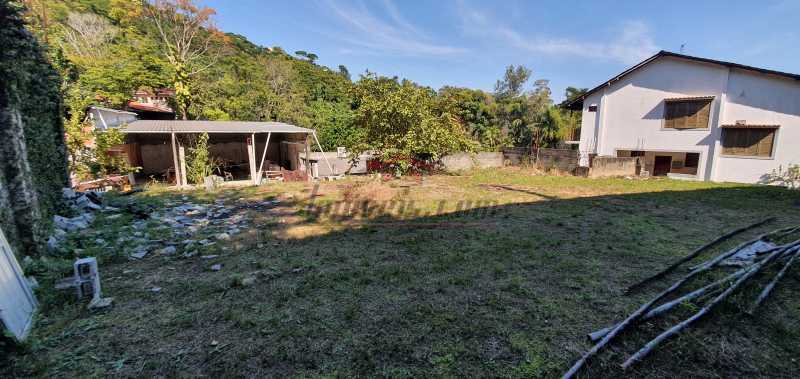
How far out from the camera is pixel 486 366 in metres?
2.21

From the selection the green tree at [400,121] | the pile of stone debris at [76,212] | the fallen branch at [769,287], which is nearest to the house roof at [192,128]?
the green tree at [400,121]

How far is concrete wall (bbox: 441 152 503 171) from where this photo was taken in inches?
620

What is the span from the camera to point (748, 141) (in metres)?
13.2

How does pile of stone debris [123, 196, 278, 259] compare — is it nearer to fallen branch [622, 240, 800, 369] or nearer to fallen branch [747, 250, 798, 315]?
fallen branch [622, 240, 800, 369]

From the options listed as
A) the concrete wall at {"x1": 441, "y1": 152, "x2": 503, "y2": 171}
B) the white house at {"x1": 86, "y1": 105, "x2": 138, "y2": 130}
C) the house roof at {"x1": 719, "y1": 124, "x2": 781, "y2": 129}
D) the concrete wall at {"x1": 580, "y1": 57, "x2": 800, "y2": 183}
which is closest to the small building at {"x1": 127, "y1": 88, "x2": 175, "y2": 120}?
Result: the white house at {"x1": 86, "y1": 105, "x2": 138, "y2": 130}

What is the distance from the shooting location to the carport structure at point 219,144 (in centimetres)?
1059

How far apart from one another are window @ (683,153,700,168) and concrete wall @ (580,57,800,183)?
1.18 m

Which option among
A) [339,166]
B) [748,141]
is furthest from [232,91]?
[748,141]

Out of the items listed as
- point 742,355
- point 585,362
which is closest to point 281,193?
point 585,362

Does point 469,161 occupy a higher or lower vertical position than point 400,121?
lower

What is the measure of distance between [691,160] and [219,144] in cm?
2299

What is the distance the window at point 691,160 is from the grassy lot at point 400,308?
11.8 metres

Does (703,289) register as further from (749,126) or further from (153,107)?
(153,107)

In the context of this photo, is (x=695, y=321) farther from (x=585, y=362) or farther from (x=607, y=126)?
(x=607, y=126)
